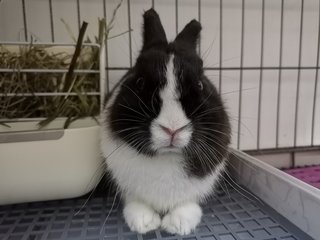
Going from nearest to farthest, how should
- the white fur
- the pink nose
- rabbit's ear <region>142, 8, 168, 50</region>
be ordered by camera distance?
the pink nose, the white fur, rabbit's ear <region>142, 8, 168, 50</region>

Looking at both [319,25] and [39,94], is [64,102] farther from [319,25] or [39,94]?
[319,25]

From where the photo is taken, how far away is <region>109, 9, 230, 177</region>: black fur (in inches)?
23.5

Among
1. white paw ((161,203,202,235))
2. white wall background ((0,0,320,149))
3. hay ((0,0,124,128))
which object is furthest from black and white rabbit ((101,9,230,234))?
white wall background ((0,0,320,149))

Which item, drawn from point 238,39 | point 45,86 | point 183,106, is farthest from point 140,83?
point 238,39

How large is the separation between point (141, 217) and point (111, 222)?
9cm

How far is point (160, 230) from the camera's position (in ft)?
2.19

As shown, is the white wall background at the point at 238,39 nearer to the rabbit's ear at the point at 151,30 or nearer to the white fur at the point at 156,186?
the rabbit's ear at the point at 151,30

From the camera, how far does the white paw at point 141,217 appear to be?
0.66 metres

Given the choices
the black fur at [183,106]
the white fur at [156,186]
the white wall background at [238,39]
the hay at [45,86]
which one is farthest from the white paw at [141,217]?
the white wall background at [238,39]

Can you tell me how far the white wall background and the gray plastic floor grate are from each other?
0.37 meters

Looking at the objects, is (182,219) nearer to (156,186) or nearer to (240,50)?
(156,186)

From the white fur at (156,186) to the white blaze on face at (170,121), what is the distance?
0.04m

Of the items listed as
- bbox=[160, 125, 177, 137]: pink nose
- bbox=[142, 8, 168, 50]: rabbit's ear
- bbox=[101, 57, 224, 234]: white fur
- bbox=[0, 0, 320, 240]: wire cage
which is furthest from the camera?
bbox=[0, 0, 320, 240]: wire cage

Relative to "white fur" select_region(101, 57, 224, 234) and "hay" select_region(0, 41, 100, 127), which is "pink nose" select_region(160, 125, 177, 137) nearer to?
"white fur" select_region(101, 57, 224, 234)
